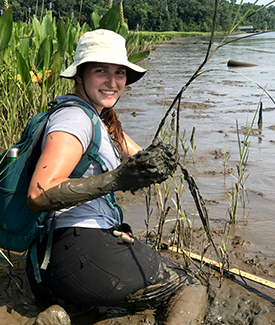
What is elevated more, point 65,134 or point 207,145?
point 65,134

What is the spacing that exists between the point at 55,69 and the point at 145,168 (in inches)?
118

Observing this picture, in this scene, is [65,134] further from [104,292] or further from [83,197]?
[104,292]

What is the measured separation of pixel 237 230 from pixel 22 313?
1.69 m

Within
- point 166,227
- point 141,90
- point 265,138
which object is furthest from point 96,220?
point 141,90

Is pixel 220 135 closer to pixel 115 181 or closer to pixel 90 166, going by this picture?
pixel 90 166

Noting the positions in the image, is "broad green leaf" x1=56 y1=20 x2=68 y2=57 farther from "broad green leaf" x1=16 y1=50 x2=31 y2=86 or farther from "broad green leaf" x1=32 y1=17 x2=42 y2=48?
"broad green leaf" x1=16 y1=50 x2=31 y2=86

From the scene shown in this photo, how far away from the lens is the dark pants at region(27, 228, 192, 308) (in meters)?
1.64

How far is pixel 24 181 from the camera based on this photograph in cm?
160

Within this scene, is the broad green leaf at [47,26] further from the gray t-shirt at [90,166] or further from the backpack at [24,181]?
the backpack at [24,181]

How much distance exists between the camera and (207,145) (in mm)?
4762

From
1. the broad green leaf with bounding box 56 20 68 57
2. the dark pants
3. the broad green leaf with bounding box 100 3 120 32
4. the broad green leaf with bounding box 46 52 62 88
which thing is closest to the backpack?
the dark pants

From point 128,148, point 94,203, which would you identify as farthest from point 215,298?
point 128,148

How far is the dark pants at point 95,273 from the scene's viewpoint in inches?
64.4

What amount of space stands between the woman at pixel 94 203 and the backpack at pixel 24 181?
56mm
